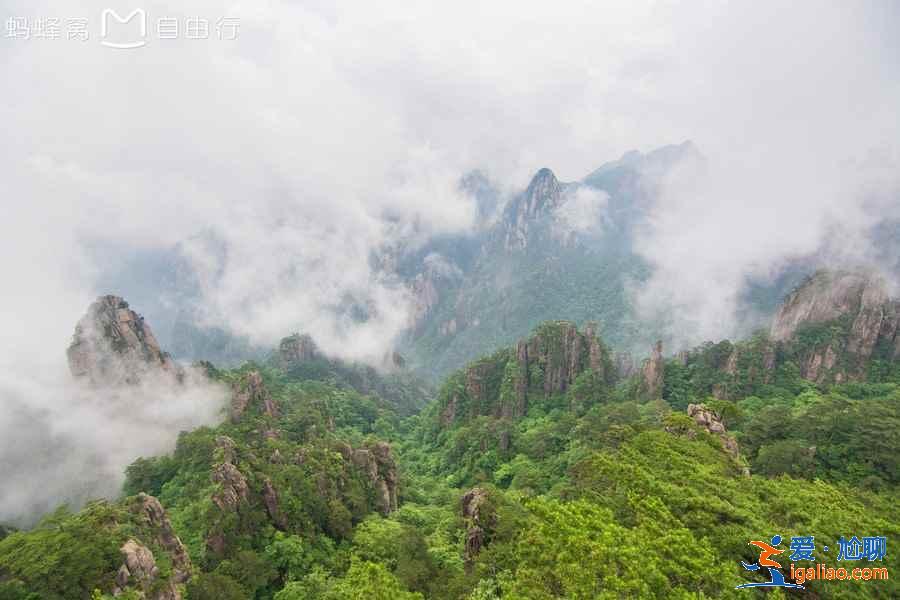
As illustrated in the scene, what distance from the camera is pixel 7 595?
2086cm

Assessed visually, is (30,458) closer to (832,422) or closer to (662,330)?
(832,422)

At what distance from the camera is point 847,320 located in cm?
7144

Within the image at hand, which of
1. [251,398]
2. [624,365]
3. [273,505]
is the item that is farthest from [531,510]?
[624,365]

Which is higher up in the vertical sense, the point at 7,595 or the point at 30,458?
the point at 30,458

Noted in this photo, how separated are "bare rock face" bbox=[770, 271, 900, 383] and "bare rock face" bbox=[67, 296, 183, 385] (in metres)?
97.1

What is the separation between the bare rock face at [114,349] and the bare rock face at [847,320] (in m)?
97.1

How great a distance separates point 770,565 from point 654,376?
195 feet

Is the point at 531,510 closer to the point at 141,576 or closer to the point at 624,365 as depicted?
the point at 141,576

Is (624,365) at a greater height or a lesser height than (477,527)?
greater

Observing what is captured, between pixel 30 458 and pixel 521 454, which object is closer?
pixel 30 458

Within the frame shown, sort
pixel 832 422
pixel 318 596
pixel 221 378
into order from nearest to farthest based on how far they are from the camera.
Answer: pixel 318 596
pixel 832 422
pixel 221 378

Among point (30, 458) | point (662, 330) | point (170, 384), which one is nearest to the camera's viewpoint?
point (30, 458)

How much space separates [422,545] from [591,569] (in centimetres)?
2070

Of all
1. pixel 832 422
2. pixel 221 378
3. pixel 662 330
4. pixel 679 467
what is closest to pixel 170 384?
pixel 221 378
